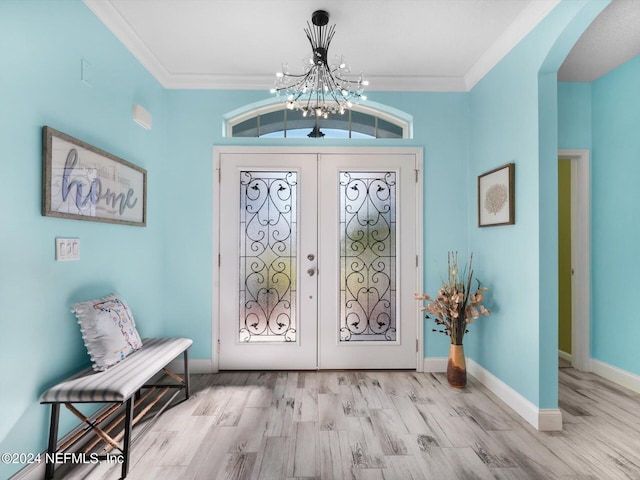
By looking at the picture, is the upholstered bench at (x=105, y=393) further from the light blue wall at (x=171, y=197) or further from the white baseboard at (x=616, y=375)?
the white baseboard at (x=616, y=375)

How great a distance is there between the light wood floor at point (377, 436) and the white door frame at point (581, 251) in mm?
399

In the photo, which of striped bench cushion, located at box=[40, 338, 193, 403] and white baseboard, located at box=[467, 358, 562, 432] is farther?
white baseboard, located at box=[467, 358, 562, 432]

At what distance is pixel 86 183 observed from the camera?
87.7 inches

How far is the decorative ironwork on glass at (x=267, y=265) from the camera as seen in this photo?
350 cm

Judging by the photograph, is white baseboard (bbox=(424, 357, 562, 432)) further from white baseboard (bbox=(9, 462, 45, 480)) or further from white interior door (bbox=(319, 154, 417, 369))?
white baseboard (bbox=(9, 462, 45, 480))

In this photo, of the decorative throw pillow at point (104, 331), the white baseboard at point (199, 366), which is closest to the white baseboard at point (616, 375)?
the white baseboard at point (199, 366)

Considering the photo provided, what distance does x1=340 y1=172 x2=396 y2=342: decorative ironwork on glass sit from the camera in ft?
11.6

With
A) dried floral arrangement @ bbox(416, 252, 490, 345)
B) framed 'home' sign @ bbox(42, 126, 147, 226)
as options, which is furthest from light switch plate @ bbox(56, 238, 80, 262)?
dried floral arrangement @ bbox(416, 252, 490, 345)

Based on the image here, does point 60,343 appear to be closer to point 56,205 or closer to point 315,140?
point 56,205

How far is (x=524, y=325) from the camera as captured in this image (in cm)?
258

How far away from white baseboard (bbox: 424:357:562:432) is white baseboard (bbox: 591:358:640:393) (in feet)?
4.01

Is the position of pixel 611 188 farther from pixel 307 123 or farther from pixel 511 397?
pixel 307 123

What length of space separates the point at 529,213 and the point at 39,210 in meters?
3.02

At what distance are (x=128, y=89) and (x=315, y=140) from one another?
164 centimetres
